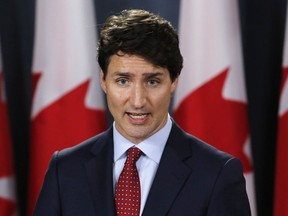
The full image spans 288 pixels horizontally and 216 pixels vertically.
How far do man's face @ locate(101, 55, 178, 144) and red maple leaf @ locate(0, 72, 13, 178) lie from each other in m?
0.58

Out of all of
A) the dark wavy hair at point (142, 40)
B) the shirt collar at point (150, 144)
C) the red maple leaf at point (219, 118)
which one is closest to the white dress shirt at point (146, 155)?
the shirt collar at point (150, 144)

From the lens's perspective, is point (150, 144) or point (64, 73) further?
point (64, 73)

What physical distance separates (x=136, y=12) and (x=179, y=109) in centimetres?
55

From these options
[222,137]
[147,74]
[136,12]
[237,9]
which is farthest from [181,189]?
[237,9]

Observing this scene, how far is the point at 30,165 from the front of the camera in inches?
65.9

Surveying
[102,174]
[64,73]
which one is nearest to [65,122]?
[64,73]

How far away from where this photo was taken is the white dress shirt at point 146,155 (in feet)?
3.72

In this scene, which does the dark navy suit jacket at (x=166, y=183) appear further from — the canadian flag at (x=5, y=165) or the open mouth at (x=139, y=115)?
the canadian flag at (x=5, y=165)

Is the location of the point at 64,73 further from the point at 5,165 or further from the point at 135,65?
the point at 135,65

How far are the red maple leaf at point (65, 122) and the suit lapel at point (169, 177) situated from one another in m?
0.51

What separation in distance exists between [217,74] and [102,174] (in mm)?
556

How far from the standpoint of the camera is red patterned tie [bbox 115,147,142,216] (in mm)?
1111

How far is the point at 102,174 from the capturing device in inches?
45.1

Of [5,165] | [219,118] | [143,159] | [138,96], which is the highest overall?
[138,96]
